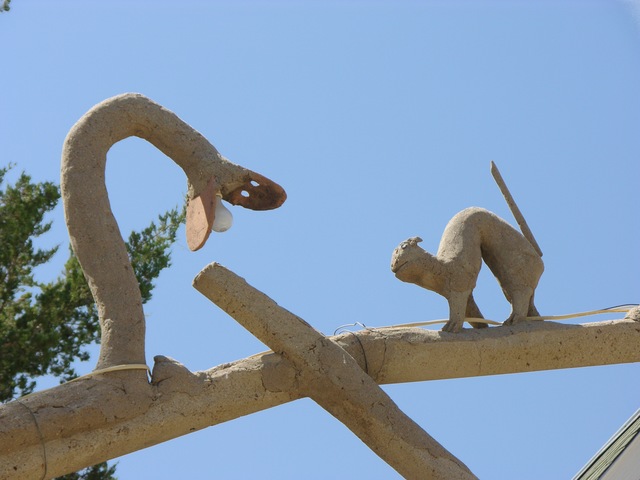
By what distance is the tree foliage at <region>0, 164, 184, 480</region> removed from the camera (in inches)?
359

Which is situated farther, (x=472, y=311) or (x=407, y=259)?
(x=472, y=311)

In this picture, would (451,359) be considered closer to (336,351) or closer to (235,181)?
(336,351)

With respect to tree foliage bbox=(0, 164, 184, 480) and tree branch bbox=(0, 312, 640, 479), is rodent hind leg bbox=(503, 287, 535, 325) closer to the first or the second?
tree branch bbox=(0, 312, 640, 479)

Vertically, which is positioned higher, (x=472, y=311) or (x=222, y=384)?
(x=472, y=311)

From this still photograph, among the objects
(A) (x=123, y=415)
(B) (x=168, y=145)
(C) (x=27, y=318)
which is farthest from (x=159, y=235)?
(A) (x=123, y=415)

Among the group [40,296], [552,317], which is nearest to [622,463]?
[552,317]

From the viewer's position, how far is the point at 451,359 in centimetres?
592

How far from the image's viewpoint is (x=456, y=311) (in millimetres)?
6070

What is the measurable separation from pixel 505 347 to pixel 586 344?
439 mm

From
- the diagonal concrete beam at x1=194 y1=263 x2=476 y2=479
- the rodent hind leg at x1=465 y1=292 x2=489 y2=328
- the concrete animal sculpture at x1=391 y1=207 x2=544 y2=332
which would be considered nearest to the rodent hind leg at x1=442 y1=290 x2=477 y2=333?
the concrete animal sculpture at x1=391 y1=207 x2=544 y2=332

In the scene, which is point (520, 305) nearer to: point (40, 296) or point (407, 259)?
point (407, 259)

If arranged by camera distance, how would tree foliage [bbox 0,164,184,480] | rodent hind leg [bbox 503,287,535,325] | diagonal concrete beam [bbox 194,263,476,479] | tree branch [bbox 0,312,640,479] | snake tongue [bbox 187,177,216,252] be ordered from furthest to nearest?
tree foliage [bbox 0,164,184,480] < rodent hind leg [bbox 503,287,535,325] < snake tongue [bbox 187,177,216,252] < diagonal concrete beam [bbox 194,263,476,479] < tree branch [bbox 0,312,640,479]

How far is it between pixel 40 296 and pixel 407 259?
4201 millimetres

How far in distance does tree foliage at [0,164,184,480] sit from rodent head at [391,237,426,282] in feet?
11.8
